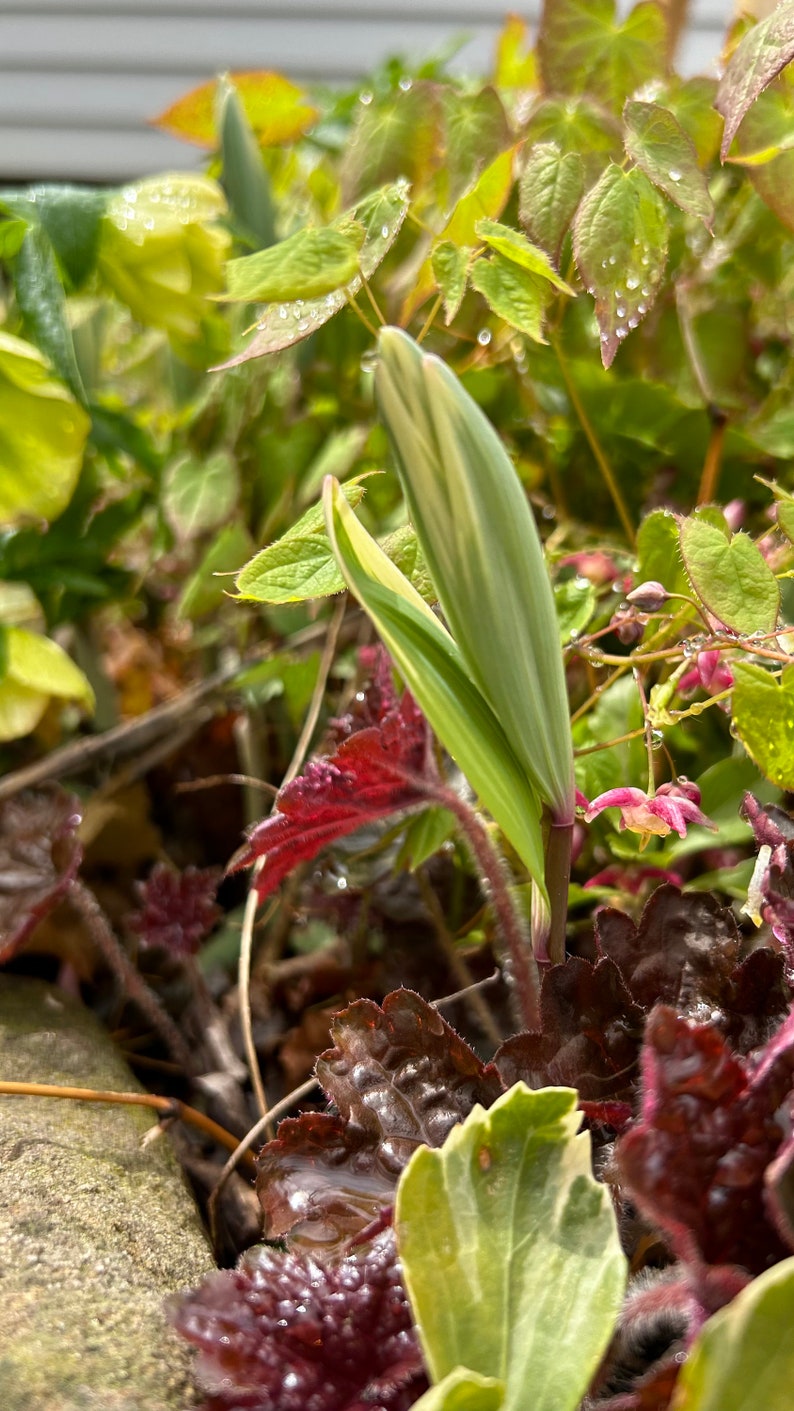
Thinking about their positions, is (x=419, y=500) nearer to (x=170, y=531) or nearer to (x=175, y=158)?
(x=170, y=531)

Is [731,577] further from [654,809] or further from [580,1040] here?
[580,1040]

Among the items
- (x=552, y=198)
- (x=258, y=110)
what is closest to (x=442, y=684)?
(x=552, y=198)

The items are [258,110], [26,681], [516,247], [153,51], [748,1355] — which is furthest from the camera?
[153,51]

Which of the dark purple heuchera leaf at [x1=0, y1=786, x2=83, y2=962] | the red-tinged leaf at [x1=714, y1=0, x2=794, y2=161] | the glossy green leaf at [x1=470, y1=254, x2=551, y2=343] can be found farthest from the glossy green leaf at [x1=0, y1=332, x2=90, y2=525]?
the red-tinged leaf at [x1=714, y1=0, x2=794, y2=161]

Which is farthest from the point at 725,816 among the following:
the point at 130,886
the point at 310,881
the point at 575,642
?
the point at 130,886

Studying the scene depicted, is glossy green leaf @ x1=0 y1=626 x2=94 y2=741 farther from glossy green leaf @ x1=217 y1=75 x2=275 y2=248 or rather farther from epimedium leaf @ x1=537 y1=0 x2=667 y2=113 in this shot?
epimedium leaf @ x1=537 y1=0 x2=667 y2=113

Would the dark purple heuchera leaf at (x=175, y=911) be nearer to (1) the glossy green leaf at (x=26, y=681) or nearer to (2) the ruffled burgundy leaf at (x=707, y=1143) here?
(1) the glossy green leaf at (x=26, y=681)

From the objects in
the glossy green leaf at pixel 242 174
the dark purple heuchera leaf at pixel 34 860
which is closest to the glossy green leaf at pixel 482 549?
the dark purple heuchera leaf at pixel 34 860
